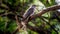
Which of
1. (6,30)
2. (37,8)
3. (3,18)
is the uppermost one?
(37,8)

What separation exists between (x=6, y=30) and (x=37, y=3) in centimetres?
69

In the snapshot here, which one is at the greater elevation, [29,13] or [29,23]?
[29,13]

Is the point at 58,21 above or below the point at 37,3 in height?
below

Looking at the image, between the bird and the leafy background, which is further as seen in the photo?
the leafy background

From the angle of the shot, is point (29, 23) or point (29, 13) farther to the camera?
point (29, 23)

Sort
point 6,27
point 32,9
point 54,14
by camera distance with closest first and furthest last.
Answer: point 32,9 → point 6,27 → point 54,14

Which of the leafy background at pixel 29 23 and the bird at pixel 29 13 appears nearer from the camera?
the bird at pixel 29 13

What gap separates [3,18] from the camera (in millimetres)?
→ 2578

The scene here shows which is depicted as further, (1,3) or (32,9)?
(1,3)

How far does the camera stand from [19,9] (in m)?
2.75

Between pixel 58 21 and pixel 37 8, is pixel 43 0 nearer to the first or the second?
pixel 37 8

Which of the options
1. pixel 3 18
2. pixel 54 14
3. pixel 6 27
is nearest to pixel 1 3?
pixel 3 18

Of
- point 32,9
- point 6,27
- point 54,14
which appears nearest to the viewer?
point 32,9

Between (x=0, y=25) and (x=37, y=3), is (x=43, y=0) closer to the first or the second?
(x=37, y=3)
